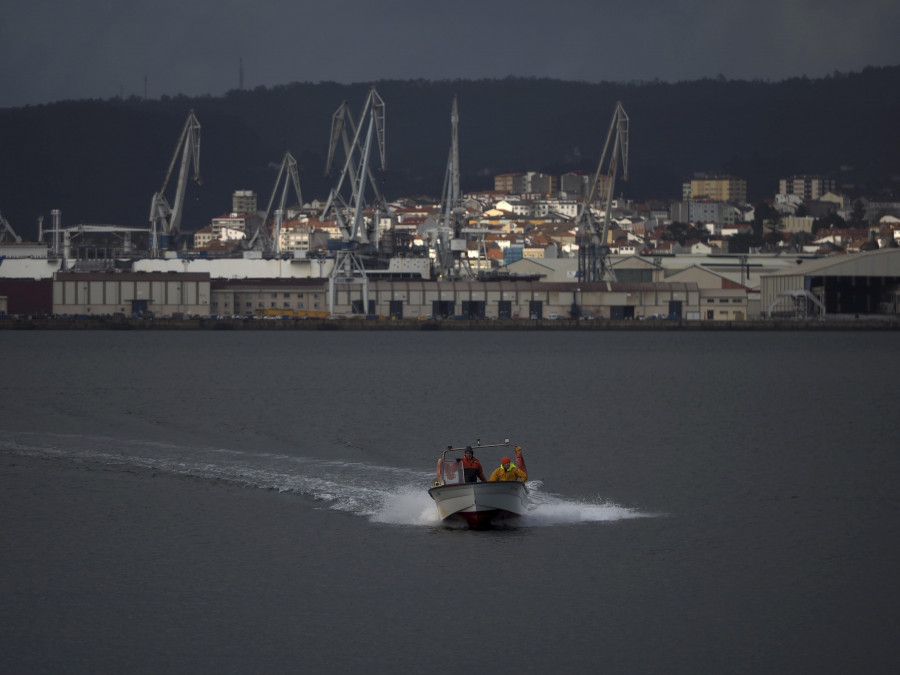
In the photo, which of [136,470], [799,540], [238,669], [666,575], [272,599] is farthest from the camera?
[136,470]

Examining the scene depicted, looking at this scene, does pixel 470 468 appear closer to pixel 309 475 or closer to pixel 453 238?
pixel 309 475

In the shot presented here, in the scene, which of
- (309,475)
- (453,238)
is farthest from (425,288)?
(309,475)

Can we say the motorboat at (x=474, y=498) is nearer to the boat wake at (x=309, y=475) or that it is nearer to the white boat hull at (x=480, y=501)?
the white boat hull at (x=480, y=501)

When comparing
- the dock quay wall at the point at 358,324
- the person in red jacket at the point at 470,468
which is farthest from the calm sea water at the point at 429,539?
the dock quay wall at the point at 358,324

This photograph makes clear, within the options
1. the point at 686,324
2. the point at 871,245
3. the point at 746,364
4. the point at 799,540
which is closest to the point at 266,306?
the point at 686,324

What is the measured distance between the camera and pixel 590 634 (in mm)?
16891

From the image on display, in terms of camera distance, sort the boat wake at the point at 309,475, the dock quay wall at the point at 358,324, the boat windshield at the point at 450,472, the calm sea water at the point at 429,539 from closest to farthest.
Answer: the calm sea water at the point at 429,539
the boat windshield at the point at 450,472
the boat wake at the point at 309,475
the dock quay wall at the point at 358,324

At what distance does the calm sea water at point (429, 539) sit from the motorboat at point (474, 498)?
0.34 m

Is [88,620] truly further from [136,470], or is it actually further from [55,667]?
[136,470]

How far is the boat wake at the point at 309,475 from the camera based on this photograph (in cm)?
2408

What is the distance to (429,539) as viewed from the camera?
71.5 ft

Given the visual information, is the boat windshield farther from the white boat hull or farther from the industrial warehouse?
the industrial warehouse

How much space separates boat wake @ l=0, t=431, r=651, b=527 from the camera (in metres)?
24.1

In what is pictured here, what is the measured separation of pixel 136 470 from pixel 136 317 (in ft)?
260
